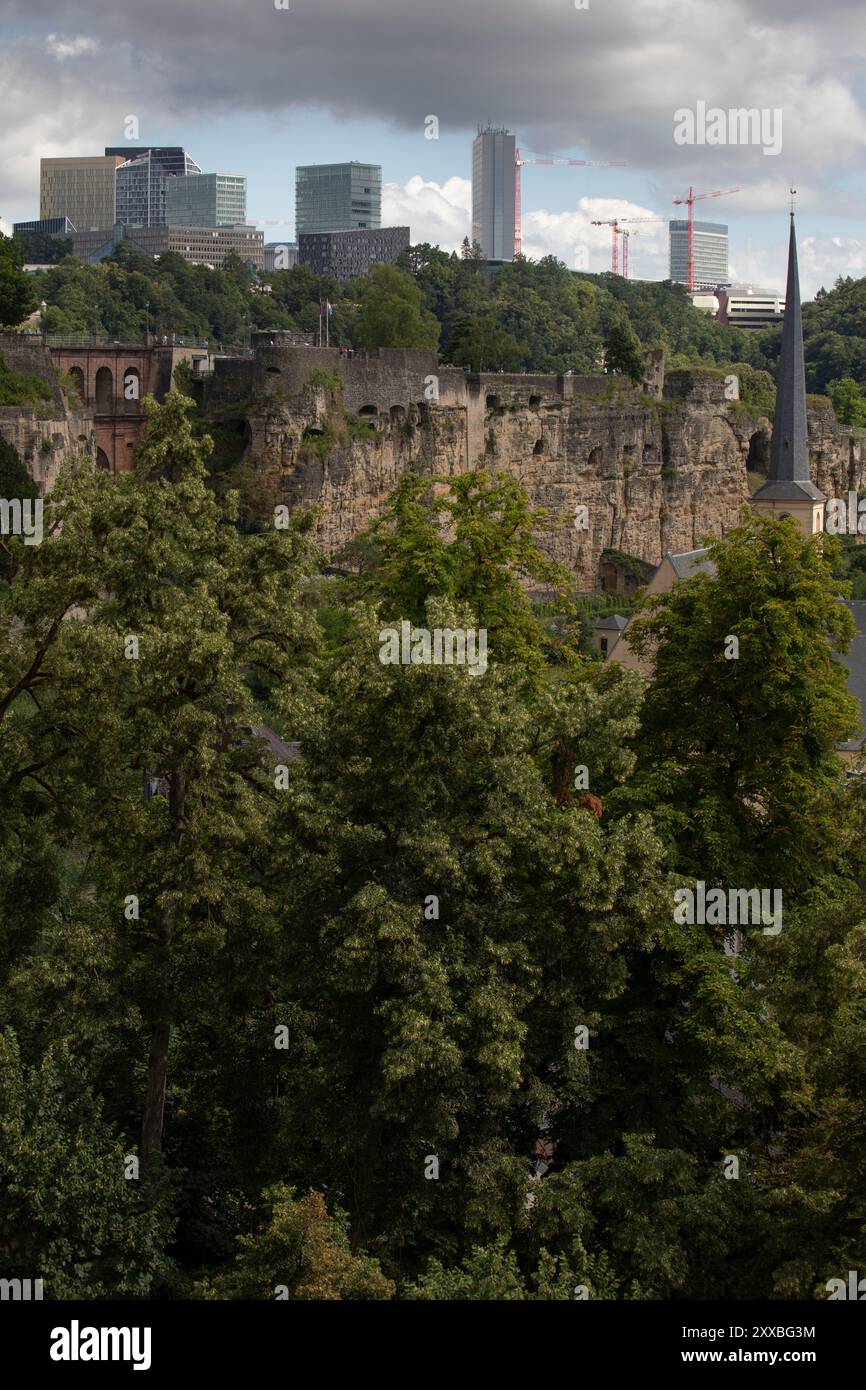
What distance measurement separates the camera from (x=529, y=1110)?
22969 mm

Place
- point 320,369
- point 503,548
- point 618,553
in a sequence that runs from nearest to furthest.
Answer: point 503,548
point 320,369
point 618,553

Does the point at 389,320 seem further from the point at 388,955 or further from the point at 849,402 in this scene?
the point at 388,955

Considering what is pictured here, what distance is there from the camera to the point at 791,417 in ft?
255

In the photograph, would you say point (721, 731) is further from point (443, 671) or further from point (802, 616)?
point (443, 671)

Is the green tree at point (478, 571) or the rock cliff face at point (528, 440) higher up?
the rock cliff face at point (528, 440)

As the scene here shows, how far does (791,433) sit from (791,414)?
886mm

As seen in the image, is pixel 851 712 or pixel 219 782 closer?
pixel 219 782

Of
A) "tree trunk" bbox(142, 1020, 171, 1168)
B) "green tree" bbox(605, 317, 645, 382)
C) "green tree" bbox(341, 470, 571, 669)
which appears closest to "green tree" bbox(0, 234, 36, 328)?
"green tree" bbox(605, 317, 645, 382)

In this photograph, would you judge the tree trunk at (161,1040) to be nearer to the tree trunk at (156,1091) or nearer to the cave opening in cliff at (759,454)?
the tree trunk at (156,1091)

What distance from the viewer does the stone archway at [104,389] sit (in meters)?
70.2

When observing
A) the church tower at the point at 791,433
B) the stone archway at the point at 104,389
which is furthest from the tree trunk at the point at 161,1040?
the church tower at the point at 791,433

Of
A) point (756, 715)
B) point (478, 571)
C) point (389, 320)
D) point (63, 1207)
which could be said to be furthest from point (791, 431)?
point (63, 1207)

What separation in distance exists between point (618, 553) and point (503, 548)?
58.3 m
